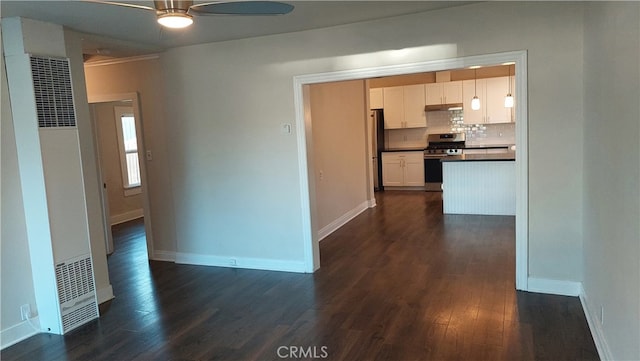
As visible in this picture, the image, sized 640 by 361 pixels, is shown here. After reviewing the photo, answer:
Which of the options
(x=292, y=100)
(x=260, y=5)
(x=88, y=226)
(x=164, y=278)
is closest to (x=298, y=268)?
(x=164, y=278)

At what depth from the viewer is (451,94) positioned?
29.5 ft

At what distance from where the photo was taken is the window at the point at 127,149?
25.6ft

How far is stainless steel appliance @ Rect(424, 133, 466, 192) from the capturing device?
920cm

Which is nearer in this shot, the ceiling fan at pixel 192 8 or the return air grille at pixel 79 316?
the ceiling fan at pixel 192 8

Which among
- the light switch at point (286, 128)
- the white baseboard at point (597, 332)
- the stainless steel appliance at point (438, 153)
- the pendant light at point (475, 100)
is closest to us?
the white baseboard at point (597, 332)

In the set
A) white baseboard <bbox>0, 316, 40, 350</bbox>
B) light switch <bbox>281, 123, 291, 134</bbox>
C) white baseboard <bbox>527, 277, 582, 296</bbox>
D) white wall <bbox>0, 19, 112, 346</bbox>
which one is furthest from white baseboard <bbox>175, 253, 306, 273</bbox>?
white baseboard <bbox>527, 277, 582, 296</bbox>

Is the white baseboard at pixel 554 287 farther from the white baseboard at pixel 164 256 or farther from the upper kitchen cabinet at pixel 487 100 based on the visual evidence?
the upper kitchen cabinet at pixel 487 100

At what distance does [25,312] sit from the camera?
335cm

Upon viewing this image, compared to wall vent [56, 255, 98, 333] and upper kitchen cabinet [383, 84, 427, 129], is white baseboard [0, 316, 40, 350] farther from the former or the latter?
upper kitchen cabinet [383, 84, 427, 129]

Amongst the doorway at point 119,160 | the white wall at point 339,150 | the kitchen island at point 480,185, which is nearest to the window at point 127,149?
the doorway at point 119,160

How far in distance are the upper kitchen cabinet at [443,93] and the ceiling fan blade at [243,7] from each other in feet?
23.9

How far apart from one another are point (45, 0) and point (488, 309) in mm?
3817

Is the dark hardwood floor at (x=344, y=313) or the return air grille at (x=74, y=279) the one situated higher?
the return air grille at (x=74, y=279)

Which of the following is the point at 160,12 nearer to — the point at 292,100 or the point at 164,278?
the point at 292,100
